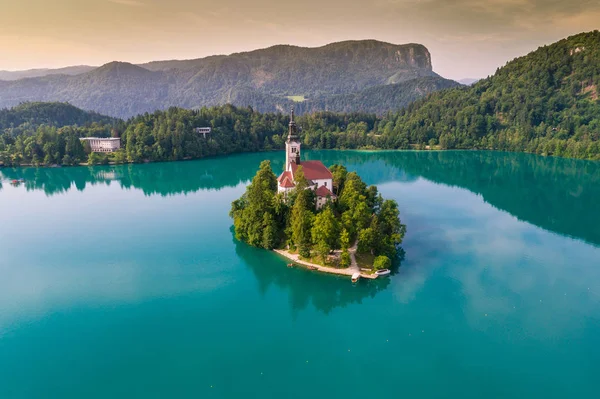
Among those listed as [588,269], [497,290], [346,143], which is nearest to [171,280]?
[497,290]

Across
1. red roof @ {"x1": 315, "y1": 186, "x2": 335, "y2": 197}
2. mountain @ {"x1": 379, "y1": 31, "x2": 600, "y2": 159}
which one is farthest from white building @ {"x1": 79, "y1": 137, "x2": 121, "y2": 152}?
red roof @ {"x1": 315, "y1": 186, "x2": 335, "y2": 197}

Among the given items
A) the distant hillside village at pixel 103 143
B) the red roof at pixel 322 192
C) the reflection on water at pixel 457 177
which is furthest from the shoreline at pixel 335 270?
the distant hillside village at pixel 103 143

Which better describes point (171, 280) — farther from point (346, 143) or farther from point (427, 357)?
point (346, 143)

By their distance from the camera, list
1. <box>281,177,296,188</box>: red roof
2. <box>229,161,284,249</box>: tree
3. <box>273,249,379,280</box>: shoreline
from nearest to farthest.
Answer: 1. <box>273,249,379,280</box>: shoreline
2. <box>229,161,284,249</box>: tree
3. <box>281,177,296,188</box>: red roof

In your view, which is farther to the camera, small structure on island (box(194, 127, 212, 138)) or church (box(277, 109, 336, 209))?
small structure on island (box(194, 127, 212, 138))

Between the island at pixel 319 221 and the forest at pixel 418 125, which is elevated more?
the forest at pixel 418 125

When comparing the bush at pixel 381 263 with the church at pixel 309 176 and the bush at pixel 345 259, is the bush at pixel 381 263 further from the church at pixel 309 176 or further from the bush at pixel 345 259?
the church at pixel 309 176

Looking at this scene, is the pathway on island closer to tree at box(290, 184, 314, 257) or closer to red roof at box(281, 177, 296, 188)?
tree at box(290, 184, 314, 257)
